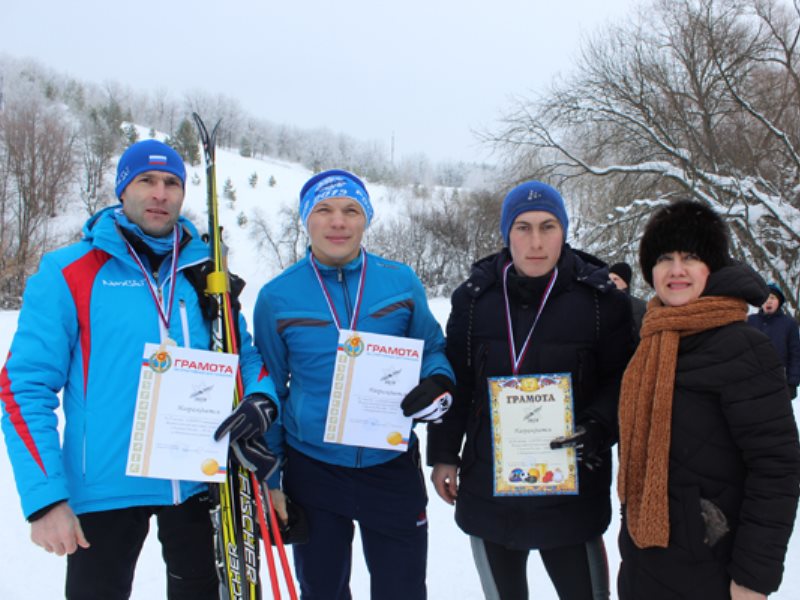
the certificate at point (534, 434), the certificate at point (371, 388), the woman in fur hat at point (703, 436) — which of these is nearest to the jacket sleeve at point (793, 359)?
the woman in fur hat at point (703, 436)

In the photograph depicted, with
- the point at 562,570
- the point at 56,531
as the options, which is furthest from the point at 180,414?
the point at 562,570

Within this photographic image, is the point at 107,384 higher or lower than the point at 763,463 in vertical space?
higher

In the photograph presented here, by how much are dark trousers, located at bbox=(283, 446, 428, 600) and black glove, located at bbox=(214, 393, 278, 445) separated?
32cm

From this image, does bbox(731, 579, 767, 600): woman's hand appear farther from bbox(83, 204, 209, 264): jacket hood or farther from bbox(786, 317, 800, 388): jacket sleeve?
bbox(786, 317, 800, 388): jacket sleeve

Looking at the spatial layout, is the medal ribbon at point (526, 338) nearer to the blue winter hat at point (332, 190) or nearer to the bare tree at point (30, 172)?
the blue winter hat at point (332, 190)

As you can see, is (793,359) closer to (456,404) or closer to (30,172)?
(456,404)

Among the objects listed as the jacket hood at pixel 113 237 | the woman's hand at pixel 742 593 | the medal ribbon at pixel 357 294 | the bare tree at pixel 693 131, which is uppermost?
the bare tree at pixel 693 131

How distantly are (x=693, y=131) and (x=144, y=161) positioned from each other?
46.2 ft

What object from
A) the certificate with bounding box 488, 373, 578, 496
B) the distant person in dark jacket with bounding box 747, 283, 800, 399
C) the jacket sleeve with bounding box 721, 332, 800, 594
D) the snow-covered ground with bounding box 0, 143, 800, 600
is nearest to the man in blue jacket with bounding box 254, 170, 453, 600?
the certificate with bounding box 488, 373, 578, 496

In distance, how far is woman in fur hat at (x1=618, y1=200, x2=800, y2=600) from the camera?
1.50 m

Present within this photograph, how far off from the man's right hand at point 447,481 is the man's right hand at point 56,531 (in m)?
1.21

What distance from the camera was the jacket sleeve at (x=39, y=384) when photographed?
5.30 feet

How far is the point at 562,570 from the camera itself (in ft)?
6.41

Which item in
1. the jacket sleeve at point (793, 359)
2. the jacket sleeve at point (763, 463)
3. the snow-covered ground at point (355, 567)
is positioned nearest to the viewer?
the jacket sleeve at point (763, 463)
